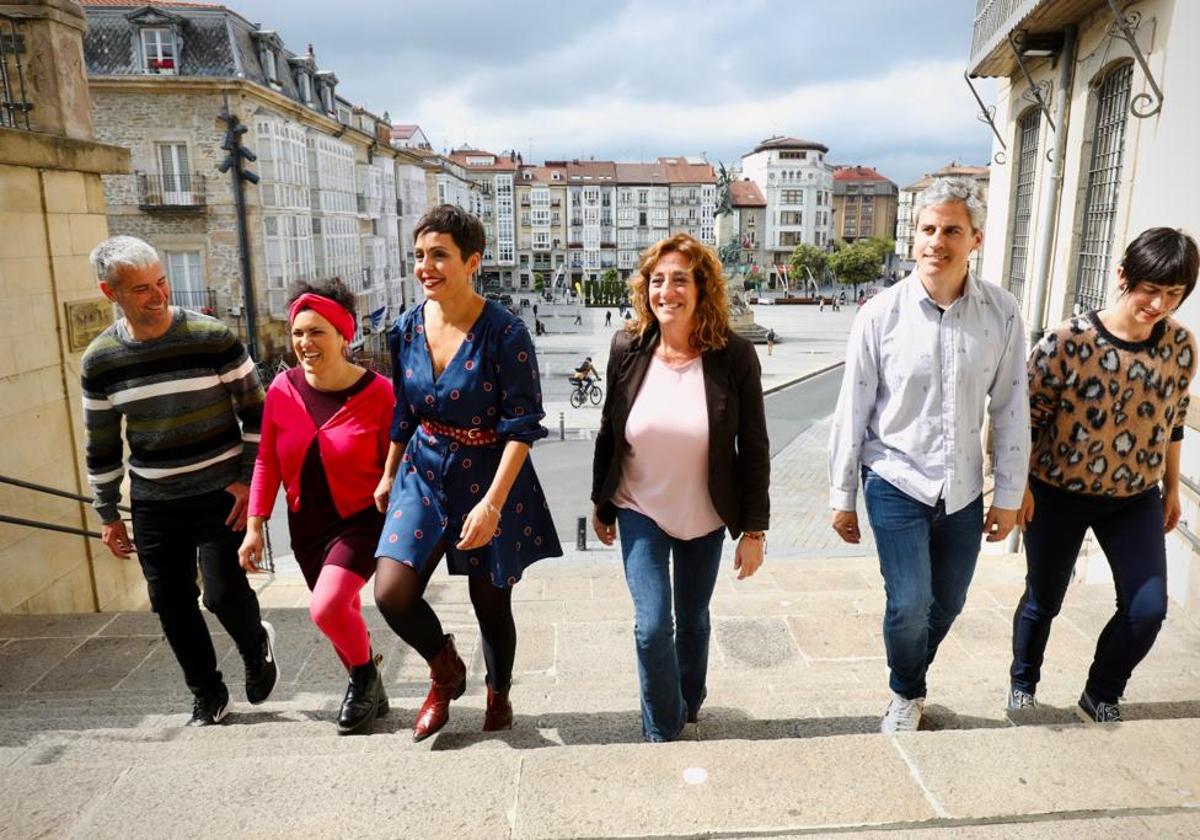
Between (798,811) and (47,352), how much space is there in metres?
5.34

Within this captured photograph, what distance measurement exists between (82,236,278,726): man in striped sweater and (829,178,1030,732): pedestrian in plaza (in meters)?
2.29

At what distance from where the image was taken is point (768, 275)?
99062 millimetres

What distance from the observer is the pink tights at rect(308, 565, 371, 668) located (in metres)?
2.87

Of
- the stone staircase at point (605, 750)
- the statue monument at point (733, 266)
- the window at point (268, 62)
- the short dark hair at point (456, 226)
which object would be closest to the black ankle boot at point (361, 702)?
the stone staircase at point (605, 750)

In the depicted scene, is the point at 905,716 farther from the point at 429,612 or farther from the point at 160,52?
the point at 160,52

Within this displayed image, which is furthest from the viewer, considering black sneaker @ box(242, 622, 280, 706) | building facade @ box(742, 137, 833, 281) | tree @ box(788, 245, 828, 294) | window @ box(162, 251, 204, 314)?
building facade @ box(742, 137, 833, 281)

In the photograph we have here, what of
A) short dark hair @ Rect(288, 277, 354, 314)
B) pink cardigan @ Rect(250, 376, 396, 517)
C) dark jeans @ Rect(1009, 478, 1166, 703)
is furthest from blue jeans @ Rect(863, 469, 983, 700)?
short dark hair @ Rect(288, 277, 354, 314)

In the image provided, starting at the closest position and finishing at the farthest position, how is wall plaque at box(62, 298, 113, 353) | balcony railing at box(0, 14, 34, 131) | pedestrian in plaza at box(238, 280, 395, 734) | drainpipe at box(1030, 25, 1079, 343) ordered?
pedestrian in plaza at box(238, 280, 395, 734) < balcony railing at box(0, 14, 34, 131) < wall plaque at box(62, 298, 113, 353) < drainpipe at box(1030, 25, 1079, 343)

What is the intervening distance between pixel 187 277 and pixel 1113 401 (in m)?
29.5

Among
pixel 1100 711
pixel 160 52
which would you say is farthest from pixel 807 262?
pixel 1100 711

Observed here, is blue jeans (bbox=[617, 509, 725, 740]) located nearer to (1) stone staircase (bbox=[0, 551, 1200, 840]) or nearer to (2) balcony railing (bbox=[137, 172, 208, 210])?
(1) stone staircase (bbox=[0, 551, 1200, 840])

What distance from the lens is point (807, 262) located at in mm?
88688

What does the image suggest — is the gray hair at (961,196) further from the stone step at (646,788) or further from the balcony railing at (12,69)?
the balcony railing at (12,69)

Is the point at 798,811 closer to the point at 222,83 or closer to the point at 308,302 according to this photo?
the point at 308,302
